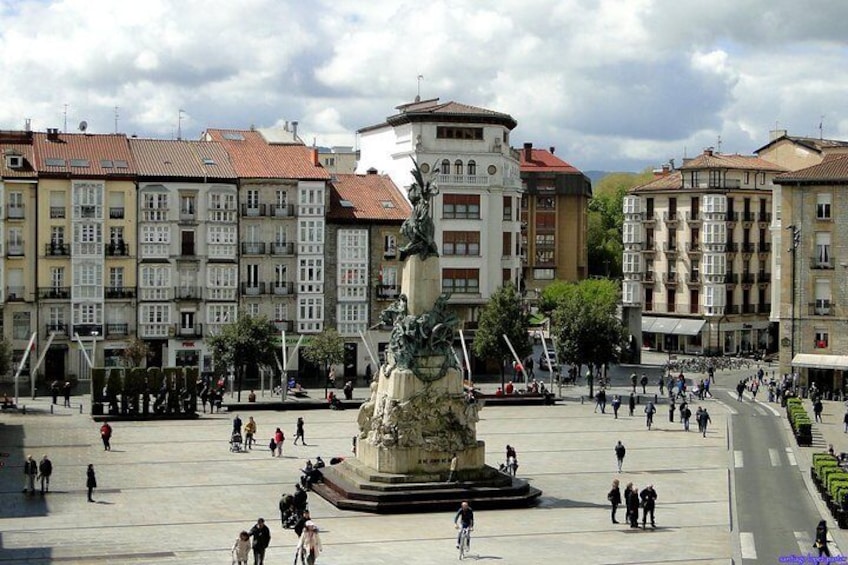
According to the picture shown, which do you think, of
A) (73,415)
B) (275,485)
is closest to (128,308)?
(73,415)

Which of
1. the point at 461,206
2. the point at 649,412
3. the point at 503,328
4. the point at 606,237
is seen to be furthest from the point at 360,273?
the point at 606,237

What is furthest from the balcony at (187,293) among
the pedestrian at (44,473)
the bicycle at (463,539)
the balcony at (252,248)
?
the bicycle at (463,539)

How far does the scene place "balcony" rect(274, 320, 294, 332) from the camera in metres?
91.4

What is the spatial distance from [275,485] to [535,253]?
9966 cm

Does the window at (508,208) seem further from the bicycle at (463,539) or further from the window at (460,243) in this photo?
the bicycle at (463,539)

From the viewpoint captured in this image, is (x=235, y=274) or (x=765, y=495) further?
(x=235, y=274)

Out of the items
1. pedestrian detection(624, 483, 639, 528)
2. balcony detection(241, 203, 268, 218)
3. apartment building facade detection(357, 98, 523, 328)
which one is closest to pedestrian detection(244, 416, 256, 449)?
pedestrian detection(624, 483, 639, 528)

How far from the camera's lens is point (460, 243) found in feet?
316

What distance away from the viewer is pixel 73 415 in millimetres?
71750

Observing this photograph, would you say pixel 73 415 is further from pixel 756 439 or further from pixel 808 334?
pixel 808 334

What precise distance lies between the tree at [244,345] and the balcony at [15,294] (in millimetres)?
12920

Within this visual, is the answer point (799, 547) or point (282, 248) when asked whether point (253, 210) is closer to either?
point (282, 248)

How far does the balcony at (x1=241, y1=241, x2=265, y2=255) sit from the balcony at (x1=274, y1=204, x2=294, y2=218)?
2.06m

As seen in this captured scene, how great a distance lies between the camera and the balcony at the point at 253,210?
91.4m
